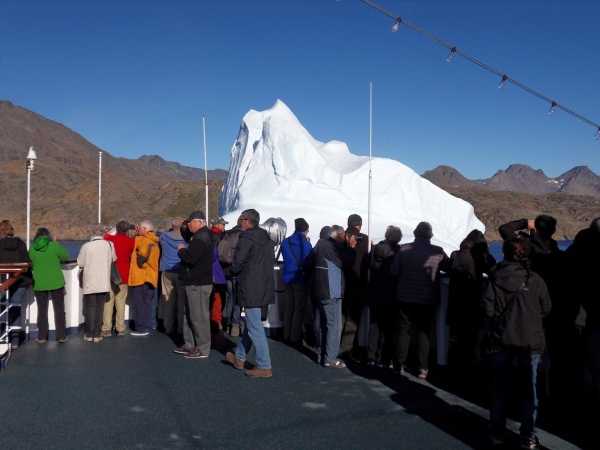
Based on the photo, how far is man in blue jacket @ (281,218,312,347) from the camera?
24.9 ft

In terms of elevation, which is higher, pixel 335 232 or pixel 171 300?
pixel 335 232

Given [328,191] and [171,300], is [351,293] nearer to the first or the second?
[171,300]

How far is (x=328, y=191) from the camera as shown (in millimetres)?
22688

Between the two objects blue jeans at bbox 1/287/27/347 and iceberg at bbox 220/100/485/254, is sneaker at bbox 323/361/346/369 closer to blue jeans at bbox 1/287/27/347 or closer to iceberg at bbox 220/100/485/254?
blue jeans at bbox 1/287/27/347

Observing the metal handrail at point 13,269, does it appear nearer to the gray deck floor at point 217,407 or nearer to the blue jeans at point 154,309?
the gray deck floor at point 217,407

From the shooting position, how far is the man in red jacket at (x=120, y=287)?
831 cm

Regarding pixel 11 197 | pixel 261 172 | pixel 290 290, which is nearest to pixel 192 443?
pixel 290 290

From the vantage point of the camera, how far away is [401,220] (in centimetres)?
2188

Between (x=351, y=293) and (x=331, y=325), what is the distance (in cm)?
69

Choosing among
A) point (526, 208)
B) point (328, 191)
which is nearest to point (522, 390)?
point (328, 191)

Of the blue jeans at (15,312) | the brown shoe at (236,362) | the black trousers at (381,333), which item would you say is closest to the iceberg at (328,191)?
the blue jeans at (15,312)

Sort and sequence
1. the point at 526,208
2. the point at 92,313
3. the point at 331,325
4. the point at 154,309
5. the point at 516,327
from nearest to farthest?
the point at 516,327
the point at 331,325
the point at 92,313
the point at 154,309
the point at 526,208

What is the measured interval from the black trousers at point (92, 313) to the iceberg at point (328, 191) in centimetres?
1330

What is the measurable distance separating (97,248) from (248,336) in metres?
2.82
